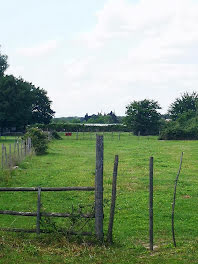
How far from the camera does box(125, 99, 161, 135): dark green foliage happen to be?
7531cm

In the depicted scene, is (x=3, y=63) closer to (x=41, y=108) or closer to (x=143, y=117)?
(x=41, y=108)

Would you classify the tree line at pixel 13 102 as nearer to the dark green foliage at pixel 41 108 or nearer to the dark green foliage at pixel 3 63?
the dark green foliage at pixel 3 63

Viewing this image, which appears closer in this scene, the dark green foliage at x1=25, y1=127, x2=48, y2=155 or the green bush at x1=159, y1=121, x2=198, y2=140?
the dark green foliage at x1=25, y1=127, x2=48, y2=155

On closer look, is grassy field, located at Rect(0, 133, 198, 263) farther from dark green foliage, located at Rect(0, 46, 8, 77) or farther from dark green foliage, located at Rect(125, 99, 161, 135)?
dark green foliage, located at Rect(0, 46, 8, 77)

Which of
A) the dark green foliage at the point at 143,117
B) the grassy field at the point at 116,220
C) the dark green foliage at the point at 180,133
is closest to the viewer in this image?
the grassy field at the point at 116,220

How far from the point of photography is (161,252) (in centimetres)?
852

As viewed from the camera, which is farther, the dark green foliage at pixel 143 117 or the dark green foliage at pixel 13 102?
the dark green foliage at pixel 143 117

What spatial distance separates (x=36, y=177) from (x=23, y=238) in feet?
35.7

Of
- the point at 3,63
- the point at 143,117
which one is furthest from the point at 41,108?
the point at 143,117

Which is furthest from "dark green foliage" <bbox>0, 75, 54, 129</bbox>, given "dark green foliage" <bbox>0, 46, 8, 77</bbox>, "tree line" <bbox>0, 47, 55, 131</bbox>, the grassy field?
the grassy field

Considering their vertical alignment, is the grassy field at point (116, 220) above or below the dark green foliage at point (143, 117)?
below

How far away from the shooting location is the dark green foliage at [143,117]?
75312mm

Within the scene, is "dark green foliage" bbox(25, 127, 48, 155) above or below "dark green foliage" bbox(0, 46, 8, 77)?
below

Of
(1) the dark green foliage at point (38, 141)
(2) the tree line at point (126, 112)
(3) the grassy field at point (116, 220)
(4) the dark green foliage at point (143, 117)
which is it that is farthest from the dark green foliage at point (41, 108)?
(3) the grassy field at point (116, 220)
